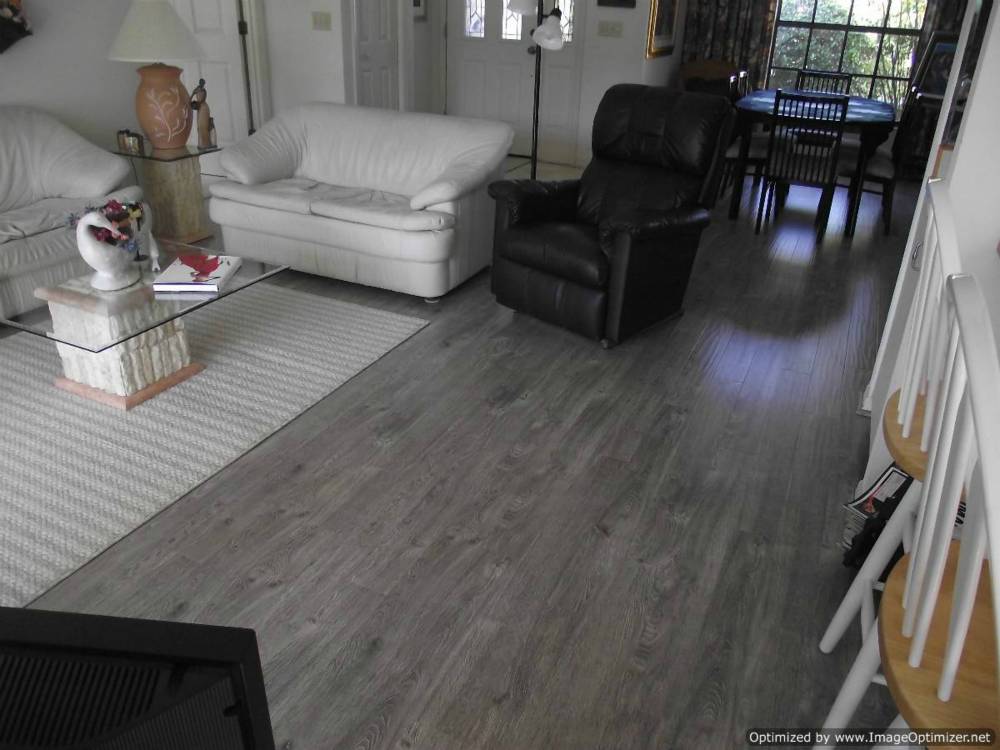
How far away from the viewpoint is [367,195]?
430 cm

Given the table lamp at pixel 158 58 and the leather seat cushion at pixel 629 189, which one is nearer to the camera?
the leather seat cushion at pixel 629 189

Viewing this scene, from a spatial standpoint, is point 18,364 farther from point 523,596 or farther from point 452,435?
point 523,596

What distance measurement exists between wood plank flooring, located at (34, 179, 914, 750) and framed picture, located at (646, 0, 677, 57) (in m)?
3.94

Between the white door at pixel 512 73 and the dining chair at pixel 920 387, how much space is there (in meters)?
5.64

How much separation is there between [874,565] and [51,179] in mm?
4306

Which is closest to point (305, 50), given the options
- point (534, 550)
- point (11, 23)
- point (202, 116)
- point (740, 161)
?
point (202, 116)

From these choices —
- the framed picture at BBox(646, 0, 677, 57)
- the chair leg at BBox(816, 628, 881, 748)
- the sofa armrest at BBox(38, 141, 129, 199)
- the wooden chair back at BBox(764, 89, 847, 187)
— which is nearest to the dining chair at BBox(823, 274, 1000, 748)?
the chair leg at BBox(816, 628, 881, 748)

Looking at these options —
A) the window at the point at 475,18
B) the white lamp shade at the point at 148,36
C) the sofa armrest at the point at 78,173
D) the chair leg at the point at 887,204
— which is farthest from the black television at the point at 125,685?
the window at the point at 475,18

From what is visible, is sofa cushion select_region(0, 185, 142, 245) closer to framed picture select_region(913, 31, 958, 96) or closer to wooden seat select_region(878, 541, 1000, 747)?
wooden seat select_region(878, 541, 1000, 747)

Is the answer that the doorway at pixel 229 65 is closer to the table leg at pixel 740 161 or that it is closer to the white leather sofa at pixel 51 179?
the white leather sofa at pixel 51 179

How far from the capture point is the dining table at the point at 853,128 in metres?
5.18

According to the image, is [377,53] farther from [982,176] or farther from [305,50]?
[982,176]

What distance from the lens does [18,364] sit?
3.33 metres

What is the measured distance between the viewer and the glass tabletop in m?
2.82
